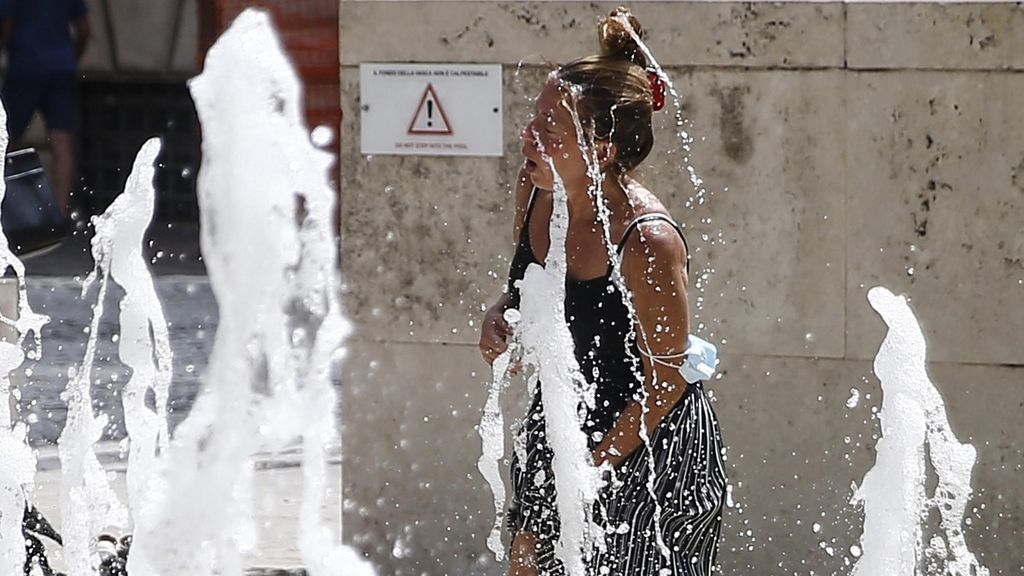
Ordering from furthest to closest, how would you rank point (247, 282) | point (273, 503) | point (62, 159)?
point (62, 159) → point (273, 503) → point (247, 282)

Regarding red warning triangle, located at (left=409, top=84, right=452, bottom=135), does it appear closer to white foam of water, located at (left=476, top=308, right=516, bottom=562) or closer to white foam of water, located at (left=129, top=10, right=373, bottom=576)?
white foam of water, located at (left=476, top=308, right=516, bottom=562)

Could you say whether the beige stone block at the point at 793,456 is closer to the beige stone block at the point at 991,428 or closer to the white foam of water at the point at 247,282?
the beige stone block at the point at 991,428

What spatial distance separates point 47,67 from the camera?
1148 cm

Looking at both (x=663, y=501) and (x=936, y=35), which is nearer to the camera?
(x=663, y=501)

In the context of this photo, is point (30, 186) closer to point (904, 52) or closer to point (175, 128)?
point (904, 52)

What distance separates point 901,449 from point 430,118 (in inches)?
70.0

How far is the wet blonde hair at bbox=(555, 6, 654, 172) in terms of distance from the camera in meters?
4.27

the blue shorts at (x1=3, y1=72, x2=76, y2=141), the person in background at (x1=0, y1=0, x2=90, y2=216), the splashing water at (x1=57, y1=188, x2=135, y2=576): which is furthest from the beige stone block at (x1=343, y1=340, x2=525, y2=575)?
the blue shorts at (x1=3, y1=72, x2=76, y2=141)

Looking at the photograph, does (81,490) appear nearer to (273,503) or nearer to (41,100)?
(273,503)

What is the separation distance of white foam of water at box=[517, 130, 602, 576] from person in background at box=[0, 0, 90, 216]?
24.0 feet

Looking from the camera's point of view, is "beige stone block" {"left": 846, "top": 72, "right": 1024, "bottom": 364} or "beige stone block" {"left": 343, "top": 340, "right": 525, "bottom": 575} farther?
"beige stone block" {"left": 343, "top": 340, "right": 525, "bottom": 575}

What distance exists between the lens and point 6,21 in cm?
1134

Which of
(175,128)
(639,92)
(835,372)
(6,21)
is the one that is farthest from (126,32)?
(639,92)

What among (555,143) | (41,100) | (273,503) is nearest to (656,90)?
(555,143)
